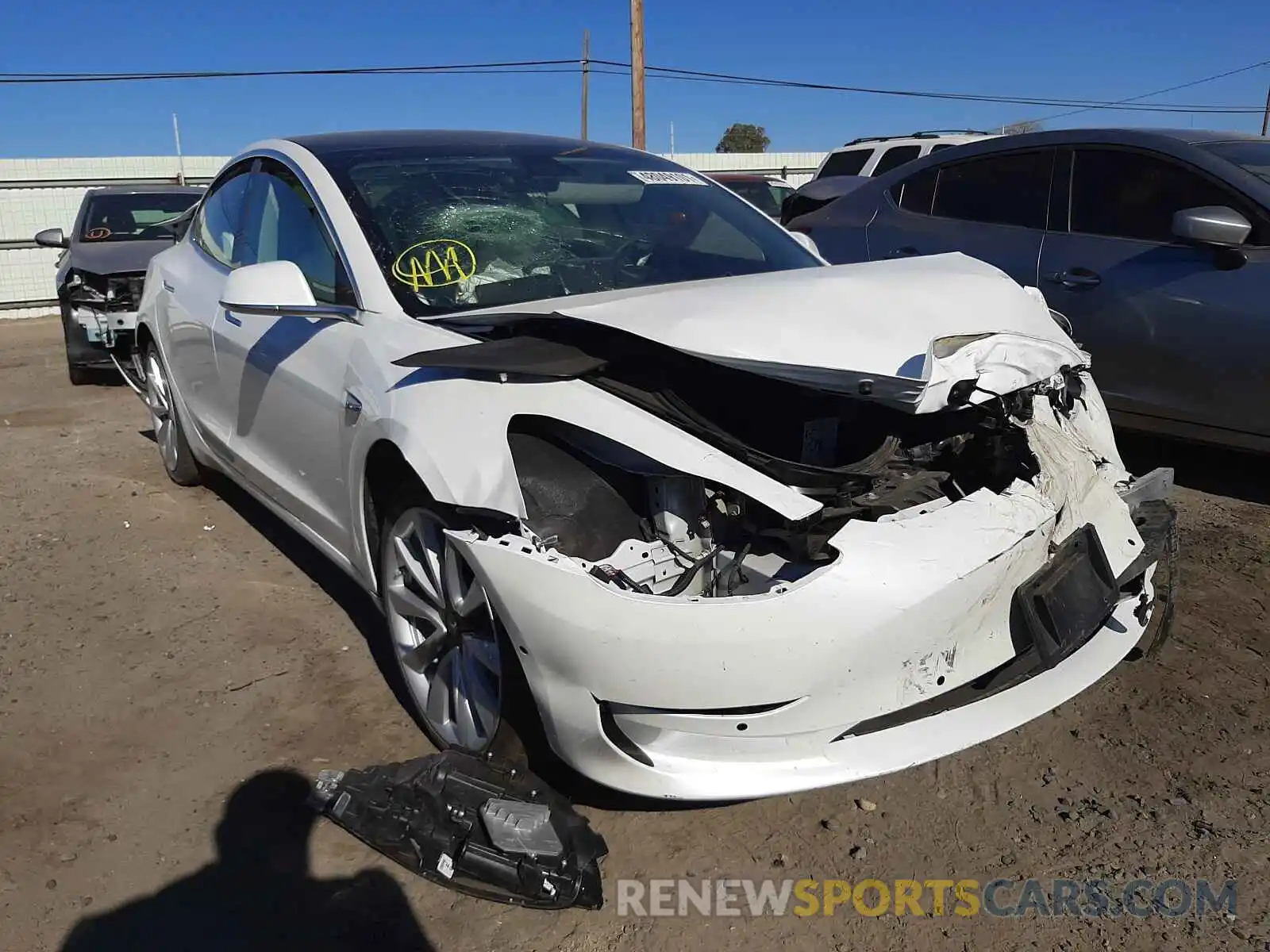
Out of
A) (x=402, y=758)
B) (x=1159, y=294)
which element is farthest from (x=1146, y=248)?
(x=402, y=758)

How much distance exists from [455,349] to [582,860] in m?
1.27

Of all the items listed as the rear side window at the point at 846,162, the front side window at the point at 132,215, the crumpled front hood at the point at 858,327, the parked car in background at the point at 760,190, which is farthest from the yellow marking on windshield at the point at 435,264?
the parked car in background at the point at 760,190

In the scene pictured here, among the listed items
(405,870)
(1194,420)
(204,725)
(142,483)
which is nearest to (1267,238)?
(1194,420)

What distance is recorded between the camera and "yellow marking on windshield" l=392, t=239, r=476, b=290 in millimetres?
3090

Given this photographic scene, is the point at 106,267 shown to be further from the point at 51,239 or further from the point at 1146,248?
the point at 1146,248

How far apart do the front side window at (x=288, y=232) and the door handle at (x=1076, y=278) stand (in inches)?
135

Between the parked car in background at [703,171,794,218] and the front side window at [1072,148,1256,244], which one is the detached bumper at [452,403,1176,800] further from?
the parked car in background at [703,171,794,218]

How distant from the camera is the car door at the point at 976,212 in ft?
17.3

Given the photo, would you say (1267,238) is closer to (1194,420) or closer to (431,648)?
(1194,420)

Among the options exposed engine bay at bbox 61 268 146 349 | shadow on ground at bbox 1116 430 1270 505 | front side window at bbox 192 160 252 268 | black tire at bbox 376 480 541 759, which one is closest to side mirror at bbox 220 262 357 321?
black tire at bbox 376 480 541 759

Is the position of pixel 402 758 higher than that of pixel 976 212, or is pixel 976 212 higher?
pixel 976 212

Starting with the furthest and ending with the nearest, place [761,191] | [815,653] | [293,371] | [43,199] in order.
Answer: [43,199], [761,191], [293,371], [815,653]

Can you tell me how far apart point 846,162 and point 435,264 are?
10.3 metres

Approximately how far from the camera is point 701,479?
8.20 ft
